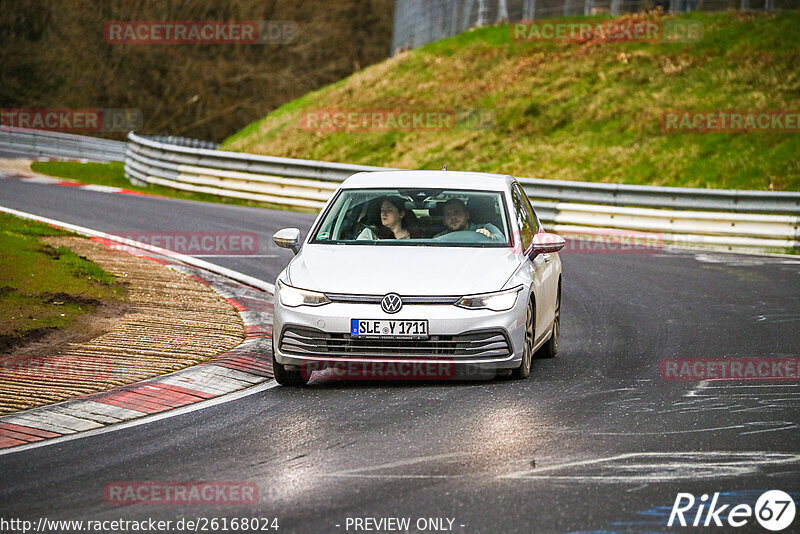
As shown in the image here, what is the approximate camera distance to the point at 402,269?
8875 mm

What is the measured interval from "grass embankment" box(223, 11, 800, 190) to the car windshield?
1569 cm

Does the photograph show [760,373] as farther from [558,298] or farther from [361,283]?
[361,283]

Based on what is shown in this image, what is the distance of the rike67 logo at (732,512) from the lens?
5557 millimetres

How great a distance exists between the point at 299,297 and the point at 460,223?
1730 millimetres

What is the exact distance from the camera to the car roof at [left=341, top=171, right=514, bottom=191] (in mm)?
10133

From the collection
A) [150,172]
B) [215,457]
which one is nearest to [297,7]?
[150,172]

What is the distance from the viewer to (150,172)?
28.4 meters
